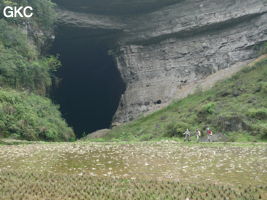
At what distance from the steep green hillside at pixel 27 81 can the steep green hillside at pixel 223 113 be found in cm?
723

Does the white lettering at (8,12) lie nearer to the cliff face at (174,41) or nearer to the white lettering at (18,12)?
the white lettering at (18,12)

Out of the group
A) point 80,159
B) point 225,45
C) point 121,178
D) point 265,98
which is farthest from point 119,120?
point 121,178

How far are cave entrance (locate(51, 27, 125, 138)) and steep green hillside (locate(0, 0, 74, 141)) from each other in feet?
Result: 35.6

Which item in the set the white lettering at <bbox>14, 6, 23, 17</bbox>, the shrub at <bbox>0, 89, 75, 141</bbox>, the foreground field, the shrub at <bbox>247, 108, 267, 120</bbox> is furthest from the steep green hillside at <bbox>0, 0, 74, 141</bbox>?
the shrub at <bbox>247, 108, 267, 120</bbox>

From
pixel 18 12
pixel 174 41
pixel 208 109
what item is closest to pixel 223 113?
pixel 208 109

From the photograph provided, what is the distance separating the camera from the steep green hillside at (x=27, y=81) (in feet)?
79.0

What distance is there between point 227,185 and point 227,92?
2589 centimetres

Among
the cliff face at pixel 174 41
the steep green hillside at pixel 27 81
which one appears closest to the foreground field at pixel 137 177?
the steep green hillside at pixel 27 81

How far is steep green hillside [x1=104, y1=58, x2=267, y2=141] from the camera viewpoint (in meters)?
23.6

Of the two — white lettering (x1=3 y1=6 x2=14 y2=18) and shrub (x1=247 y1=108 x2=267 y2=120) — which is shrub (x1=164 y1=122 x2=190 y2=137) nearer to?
shrub (x1=247 y1=108 x2=267 y2=120)

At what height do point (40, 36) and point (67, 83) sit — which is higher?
point (40, 36)

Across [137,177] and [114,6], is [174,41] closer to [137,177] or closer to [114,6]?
[114,6]

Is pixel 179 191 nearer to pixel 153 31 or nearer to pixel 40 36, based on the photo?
pixel 40 36

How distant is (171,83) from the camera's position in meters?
44.0
